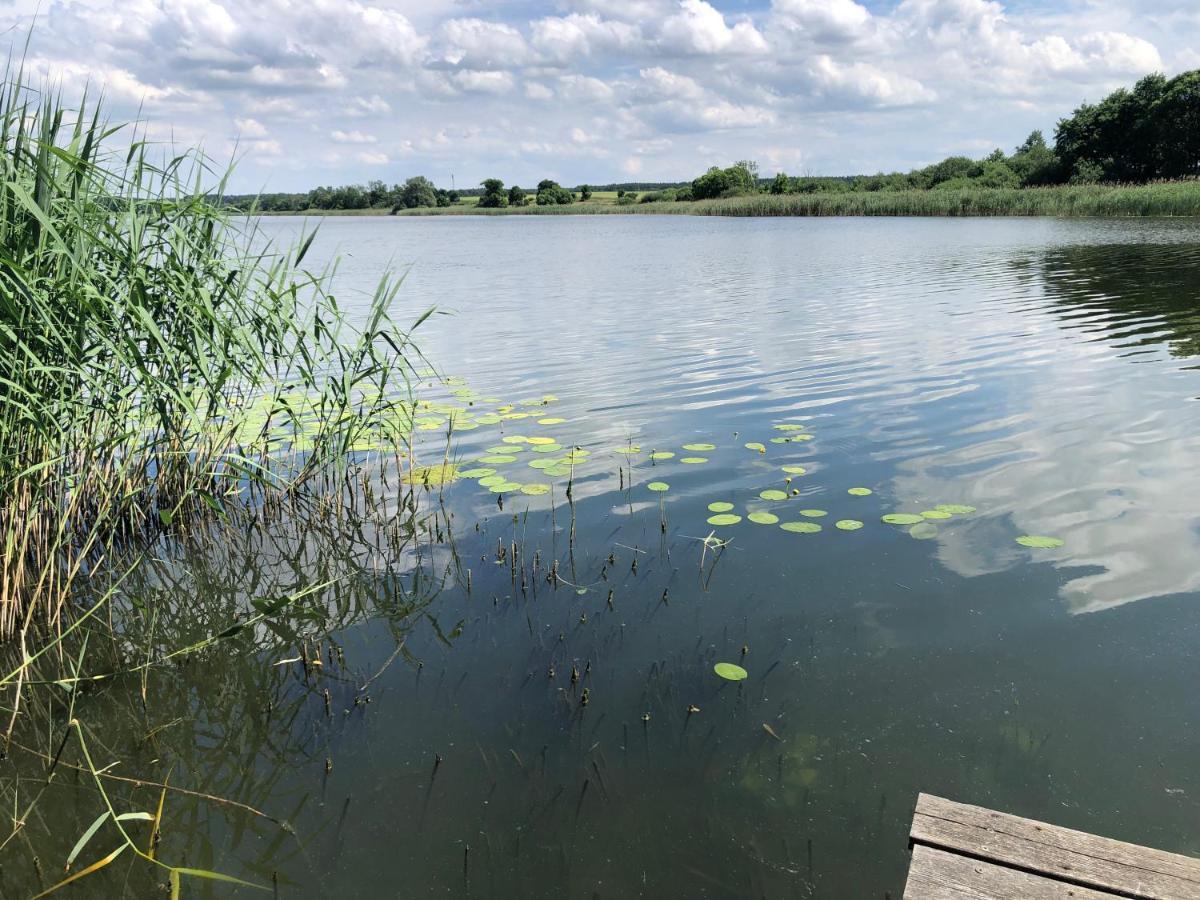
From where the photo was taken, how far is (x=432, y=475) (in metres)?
5.91

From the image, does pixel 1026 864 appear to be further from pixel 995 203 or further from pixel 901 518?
pixel 995 203

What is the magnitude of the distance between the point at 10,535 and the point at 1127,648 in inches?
190

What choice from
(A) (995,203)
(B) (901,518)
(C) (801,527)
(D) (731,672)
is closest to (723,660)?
(D) (731,672)

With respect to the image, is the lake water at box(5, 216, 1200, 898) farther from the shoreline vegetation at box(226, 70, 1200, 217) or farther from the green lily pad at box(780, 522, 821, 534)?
the shoreline vegetation at box(226, 70, 1200, 217)

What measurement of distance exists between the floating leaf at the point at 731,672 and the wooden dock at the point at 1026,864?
4.33 feet

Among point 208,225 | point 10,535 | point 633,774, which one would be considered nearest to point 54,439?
point 10,535

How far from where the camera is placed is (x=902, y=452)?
6152 millimetres

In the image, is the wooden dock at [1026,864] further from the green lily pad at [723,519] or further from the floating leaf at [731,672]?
the green lily pad at [723,519]

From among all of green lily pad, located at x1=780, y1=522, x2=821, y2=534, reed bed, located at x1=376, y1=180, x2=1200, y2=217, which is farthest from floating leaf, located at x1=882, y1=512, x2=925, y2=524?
reed bed, located at x1=376, y1=180, x2=1200, y2=217

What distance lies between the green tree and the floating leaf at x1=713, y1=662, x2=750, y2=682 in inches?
3719

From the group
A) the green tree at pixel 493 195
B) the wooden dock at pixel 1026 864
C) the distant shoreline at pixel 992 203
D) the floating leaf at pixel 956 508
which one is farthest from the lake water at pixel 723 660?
the green tree at pixel 493 195

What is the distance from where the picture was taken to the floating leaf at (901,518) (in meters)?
4.89

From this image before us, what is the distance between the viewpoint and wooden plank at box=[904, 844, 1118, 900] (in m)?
1.84

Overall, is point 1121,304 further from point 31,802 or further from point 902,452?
point 31,802
